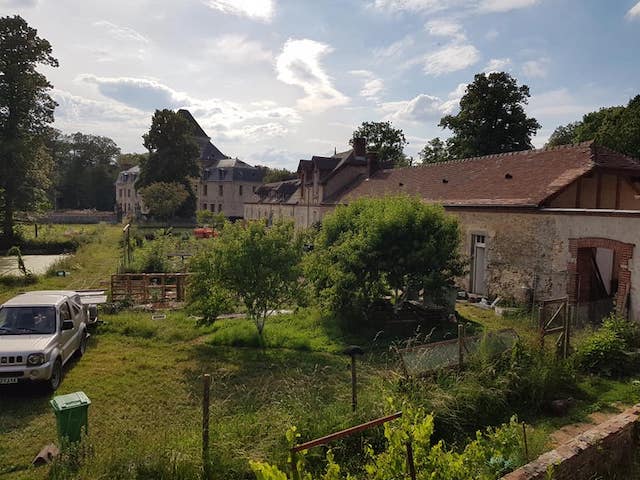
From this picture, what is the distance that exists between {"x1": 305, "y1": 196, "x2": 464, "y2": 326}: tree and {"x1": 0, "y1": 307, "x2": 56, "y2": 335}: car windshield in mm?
6970

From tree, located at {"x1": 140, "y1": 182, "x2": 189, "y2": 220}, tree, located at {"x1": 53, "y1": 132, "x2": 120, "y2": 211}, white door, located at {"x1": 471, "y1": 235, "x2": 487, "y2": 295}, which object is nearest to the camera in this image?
white door, located at {"x1": 471, "y1": 235, "x2": 487, "y2": 295}

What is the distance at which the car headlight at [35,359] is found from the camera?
325 inches

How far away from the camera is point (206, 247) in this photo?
12.7 meters

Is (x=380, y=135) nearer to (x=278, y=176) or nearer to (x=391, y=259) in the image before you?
(x=278, y=176)

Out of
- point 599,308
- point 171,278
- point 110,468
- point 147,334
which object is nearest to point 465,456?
point 110,468

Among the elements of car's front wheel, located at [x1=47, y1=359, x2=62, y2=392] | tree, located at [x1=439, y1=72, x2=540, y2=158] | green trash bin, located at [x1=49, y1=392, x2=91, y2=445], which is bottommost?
car's front wheel, located at [x1=47, y1=359, x2=62, y2=392]

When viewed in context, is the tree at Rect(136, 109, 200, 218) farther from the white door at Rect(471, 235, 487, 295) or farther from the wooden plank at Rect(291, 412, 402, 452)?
the wooden plank at Rect(291, 412, 402, 452)

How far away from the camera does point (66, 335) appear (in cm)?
968

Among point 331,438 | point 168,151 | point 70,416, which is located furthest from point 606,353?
point 168,151

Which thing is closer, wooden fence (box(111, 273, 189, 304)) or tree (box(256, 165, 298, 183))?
wooden fence (box(111, 273, 189, 304))

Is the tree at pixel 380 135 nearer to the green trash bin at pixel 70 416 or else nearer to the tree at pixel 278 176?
the tree at pixel 278 176

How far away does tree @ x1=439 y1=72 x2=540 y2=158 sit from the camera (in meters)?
40.8

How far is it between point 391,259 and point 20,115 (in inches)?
1290

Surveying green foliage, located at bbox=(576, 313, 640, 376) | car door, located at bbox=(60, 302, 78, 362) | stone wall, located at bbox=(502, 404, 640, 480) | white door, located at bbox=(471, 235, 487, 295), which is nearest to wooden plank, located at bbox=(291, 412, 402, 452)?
stone wall, located at bbox=(502, 404, 640, 480)
